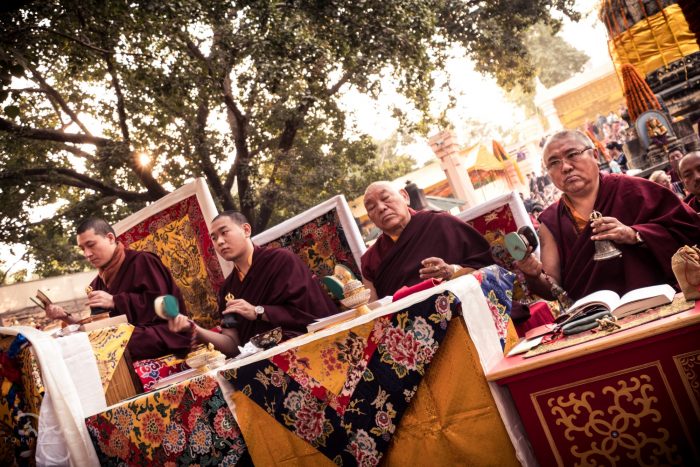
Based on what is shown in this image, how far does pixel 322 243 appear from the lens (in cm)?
476

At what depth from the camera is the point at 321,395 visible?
7.54 feet

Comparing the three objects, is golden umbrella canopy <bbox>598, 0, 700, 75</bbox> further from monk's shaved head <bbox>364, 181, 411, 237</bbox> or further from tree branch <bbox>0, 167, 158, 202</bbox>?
tree branch <bbox>0, 167, 158, 202</bbox>

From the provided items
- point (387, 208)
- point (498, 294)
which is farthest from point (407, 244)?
point (498, 294)

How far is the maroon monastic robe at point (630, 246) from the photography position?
9.47ft

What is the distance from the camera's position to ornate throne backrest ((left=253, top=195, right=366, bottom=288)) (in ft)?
15.1

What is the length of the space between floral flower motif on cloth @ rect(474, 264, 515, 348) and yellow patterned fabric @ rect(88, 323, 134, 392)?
2.07m

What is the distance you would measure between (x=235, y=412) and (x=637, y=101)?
11.0 m

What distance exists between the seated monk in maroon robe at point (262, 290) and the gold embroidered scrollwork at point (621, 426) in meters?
2.00

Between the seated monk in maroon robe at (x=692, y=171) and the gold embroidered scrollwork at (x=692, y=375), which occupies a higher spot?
the seated monk in maroon robe at (x=692, y=171)

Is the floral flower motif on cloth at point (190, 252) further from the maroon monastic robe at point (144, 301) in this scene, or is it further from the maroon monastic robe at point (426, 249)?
the maroon monastic robe at point (426, 249)

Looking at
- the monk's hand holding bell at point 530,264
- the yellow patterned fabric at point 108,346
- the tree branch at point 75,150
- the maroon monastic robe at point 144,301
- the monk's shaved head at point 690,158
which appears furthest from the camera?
the tree branch at point 75,150

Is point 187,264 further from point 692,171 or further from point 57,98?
point 57,98

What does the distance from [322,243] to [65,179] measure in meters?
7.95

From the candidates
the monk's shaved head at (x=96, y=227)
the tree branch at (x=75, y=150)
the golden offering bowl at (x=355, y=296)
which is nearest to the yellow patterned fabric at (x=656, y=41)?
the tree branch at (x=75, y=150)
